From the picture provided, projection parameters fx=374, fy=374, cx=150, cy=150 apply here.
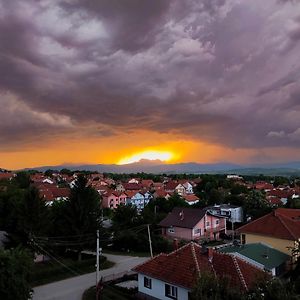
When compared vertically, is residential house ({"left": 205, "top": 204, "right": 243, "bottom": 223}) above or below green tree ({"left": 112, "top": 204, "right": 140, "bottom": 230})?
below

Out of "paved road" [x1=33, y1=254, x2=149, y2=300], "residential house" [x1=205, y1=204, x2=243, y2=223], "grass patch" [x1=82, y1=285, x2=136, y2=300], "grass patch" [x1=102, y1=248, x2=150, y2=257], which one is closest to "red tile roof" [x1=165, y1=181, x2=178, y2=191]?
"residential house" [x1=205, y1=204, x2=243, y2=223]

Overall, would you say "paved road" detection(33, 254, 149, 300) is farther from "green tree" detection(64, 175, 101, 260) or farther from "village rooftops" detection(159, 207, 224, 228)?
"village rooftops" detection(159, 207, 224, 228)

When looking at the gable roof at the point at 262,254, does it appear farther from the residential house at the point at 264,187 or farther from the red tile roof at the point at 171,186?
the red tile roof at the point at 171,186

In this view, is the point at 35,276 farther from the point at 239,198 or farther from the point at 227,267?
the point at 239,198

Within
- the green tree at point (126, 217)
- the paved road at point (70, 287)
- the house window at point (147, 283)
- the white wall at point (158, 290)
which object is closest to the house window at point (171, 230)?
the green tree at point (126, 217)

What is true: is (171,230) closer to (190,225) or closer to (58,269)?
(190,225)
